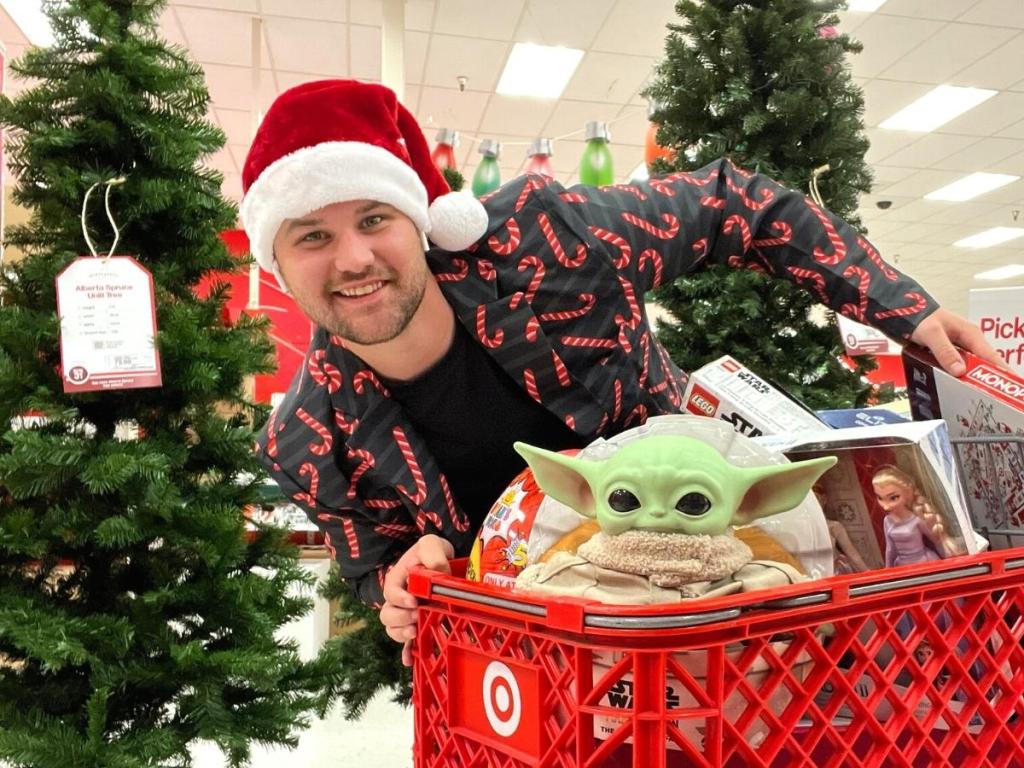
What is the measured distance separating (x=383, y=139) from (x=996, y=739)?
0.81 m

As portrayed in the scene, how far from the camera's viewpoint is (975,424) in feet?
2.58

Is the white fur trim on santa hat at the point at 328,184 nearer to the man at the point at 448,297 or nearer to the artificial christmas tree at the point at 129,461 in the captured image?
the man at the point at 448,297

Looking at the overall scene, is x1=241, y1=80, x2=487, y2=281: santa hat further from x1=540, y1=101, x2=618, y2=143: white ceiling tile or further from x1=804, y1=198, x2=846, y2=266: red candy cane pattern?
x1=540, y1=101, x2=618, y2=143: white ceiling tile

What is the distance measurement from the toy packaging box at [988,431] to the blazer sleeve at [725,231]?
165 mm

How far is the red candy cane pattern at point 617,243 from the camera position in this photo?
1027mm

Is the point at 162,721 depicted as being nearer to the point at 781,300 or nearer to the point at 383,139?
the point at 383,139

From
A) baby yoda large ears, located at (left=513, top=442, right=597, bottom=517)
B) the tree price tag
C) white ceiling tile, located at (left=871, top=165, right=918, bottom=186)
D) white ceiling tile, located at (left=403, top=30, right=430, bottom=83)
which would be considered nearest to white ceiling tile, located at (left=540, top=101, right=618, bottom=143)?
white ceiling tile, located at (left=403, top=30, right=430, bottom=83)

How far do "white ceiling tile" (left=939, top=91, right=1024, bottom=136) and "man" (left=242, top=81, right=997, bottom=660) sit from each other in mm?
5353

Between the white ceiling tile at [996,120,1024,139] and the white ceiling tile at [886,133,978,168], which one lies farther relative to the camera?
the white ceiling tile at [886,133,978,168]

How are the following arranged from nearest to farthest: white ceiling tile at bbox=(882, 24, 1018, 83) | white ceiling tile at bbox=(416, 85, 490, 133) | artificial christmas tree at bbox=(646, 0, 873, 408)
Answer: artificial christmas tree at bbox=(646, 0, 873, 408) → white ceiling tile at bbox=(882, 24, 1018, 83) → white ceiling tile at bbox=(416, 85, 490, 133)

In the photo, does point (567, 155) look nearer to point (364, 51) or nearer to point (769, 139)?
point (364, 51)

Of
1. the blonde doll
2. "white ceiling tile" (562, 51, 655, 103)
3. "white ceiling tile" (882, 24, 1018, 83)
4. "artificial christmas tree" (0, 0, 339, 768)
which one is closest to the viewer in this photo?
the blonde doll

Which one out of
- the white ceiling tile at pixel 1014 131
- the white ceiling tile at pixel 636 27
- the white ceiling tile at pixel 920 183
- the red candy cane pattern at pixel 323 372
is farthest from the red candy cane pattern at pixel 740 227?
the white ceiling tile at pixel 920 183

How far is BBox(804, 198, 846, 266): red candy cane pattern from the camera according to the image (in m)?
0.97
